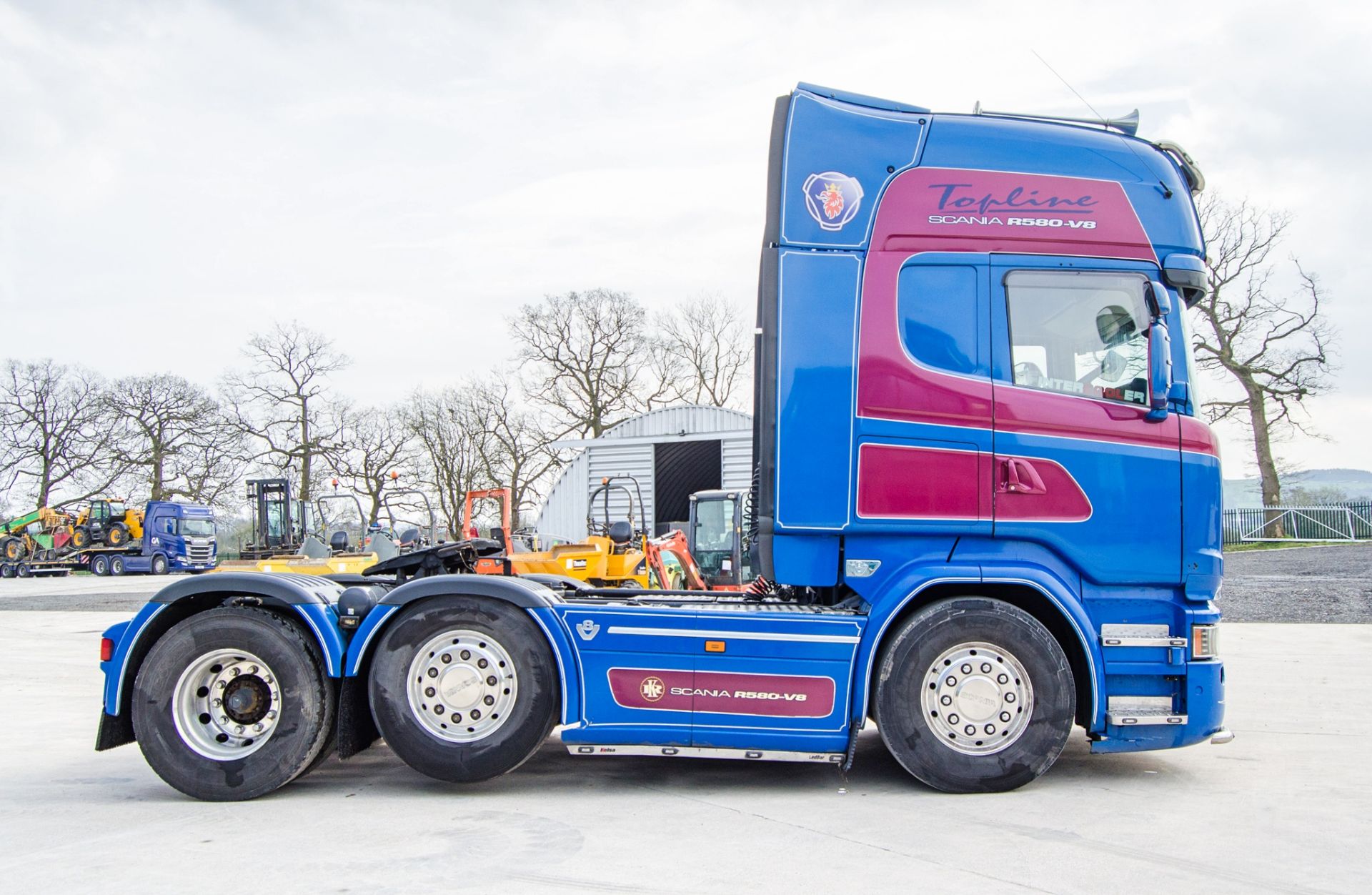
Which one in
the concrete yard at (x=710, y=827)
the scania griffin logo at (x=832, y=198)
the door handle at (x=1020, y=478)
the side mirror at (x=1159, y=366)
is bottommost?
the concrete yard at (x=710, y=827)

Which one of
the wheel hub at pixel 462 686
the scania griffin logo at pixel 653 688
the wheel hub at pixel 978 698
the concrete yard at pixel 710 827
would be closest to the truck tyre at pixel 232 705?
the concrete yard at pixel 710 827

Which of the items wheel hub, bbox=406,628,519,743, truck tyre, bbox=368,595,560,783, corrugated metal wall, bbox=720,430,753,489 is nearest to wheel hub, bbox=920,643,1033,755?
truck tyre, bbox=368,595,560,783

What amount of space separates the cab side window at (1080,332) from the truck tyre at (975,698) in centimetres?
132

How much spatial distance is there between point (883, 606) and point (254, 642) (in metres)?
3.49

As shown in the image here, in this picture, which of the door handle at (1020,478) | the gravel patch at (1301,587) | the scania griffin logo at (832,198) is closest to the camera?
the door handle at (1020,478)

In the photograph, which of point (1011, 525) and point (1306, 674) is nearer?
point (1011, 525)

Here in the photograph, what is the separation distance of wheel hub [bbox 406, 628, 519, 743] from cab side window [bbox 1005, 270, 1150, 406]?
130 inches

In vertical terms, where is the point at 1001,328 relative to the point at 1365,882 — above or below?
above

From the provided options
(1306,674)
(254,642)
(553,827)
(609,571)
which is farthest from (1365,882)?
(609,571)

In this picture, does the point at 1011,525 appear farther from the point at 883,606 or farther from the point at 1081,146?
the point at 1081,146

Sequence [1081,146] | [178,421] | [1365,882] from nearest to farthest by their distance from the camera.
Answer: [1365,882]
[1081,146]
[178,421]

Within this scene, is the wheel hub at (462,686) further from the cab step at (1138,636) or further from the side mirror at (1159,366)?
the side mirror at (1159,366)

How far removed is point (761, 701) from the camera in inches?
215

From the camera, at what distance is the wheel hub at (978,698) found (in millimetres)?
5457
